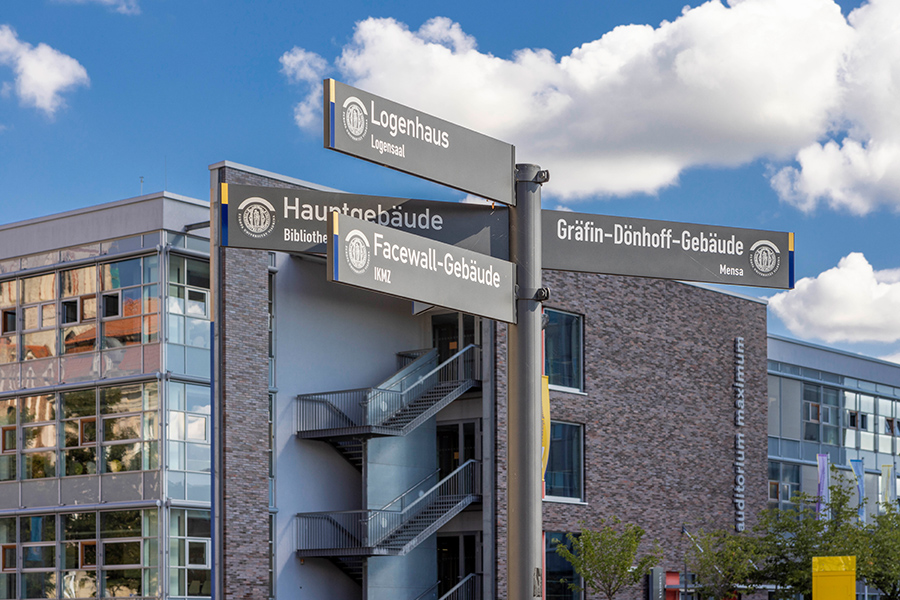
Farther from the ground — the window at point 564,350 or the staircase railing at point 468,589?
the window at point 564,350

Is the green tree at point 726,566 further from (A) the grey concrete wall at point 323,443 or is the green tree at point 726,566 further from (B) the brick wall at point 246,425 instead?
(B) the brick wall at point 246,425

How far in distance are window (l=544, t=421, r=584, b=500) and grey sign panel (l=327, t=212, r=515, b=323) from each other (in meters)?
24.7

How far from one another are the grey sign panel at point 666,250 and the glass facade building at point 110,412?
65.6 feet

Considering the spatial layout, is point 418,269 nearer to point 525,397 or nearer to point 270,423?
point 525,397

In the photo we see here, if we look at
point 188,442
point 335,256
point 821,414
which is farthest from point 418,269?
point 821,414

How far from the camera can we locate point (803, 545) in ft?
96.5

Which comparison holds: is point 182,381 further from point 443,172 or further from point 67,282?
point 443,172

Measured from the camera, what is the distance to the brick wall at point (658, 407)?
3206 centimetres

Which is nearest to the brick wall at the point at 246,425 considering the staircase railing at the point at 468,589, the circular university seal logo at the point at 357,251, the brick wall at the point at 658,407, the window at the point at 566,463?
the staircase railing at the point at 468,589

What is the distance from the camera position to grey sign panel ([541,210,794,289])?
23.5 feet

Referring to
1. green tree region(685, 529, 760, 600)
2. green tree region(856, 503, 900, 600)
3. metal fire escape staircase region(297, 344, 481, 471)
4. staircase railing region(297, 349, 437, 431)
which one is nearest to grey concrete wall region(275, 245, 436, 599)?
staircase railing region(297, 349, 437, 431)

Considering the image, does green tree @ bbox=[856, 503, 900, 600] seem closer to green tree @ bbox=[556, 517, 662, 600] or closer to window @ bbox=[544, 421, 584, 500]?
green tree @ bbox=[556, 517, 662, 600]

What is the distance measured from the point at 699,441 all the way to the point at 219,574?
16166 mm

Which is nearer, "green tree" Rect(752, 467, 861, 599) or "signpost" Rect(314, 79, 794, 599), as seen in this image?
"signpost" Rect(314, 79, 794, 599)
